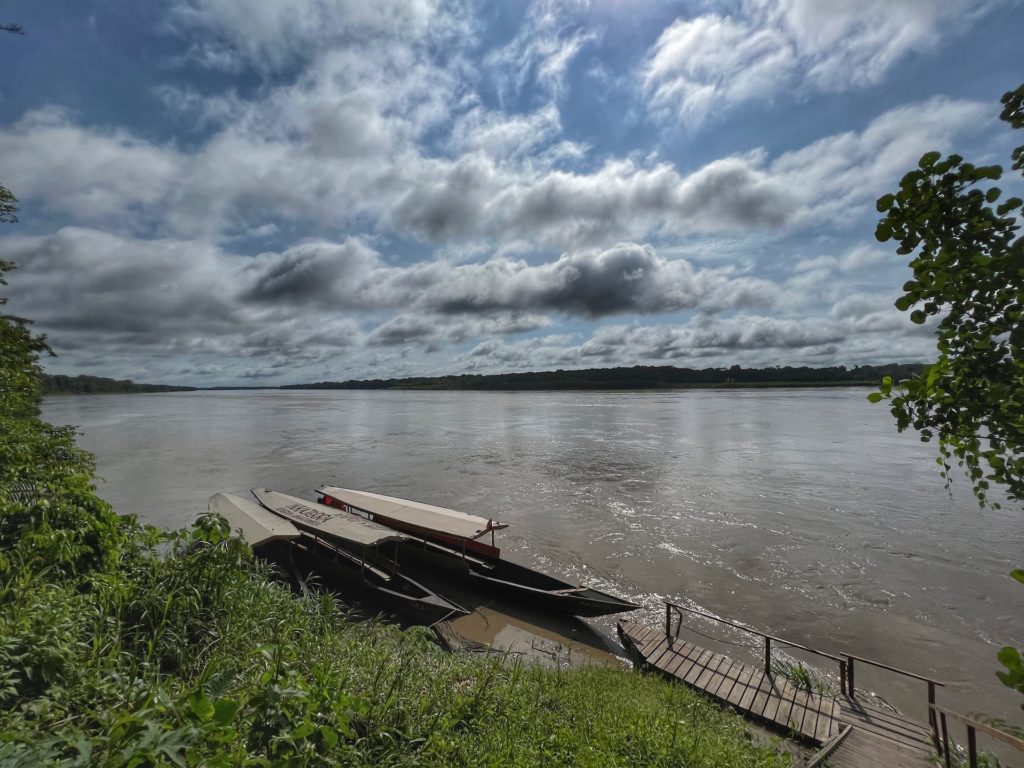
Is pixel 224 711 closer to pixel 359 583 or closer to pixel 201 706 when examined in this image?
pixel 201 706

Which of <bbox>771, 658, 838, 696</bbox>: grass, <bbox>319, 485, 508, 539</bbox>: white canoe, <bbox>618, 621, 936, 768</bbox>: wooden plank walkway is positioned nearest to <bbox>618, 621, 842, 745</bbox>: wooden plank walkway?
<bbox>618, 621, 936, 768</bbox>: wooden plank walkway

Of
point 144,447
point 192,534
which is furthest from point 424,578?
point 144,447

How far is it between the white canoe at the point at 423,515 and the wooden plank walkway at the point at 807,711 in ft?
21.6

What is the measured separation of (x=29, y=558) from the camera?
5730 mm

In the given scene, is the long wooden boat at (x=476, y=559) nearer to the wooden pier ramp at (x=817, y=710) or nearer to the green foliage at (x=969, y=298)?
the wooden pier ramp at (x=817, y=710)

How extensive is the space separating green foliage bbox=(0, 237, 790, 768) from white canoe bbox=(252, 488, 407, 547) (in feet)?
19.2

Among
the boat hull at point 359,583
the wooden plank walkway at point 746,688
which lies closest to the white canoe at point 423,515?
the boat hull at point 359,583

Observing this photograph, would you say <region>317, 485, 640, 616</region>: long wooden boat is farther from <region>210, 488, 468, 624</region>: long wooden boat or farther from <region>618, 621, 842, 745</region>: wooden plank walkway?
<region>618, 621, 842, 745</region>: wooden plank walkway

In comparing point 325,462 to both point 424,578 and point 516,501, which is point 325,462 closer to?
point 516,501

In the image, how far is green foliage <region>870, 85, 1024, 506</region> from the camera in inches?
95.5

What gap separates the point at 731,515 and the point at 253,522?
2210 centimetres

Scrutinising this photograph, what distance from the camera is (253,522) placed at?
15.2m

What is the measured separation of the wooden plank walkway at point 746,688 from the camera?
8.57 metres

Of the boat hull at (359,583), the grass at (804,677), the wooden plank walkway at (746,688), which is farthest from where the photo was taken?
the boat hull at (359,583)
